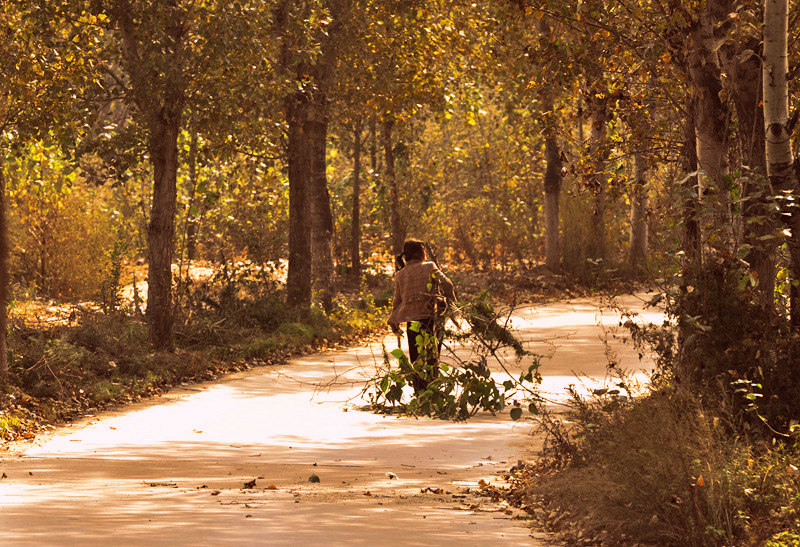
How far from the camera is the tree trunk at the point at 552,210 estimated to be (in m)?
33.6

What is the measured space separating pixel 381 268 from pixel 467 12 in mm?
7998

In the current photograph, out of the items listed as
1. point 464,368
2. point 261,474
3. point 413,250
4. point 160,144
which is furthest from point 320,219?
point 261,474

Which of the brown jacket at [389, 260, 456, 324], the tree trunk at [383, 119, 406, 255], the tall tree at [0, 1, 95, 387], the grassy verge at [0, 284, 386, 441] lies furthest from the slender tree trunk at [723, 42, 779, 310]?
the tree trunk at [383, 119, 406, 255]

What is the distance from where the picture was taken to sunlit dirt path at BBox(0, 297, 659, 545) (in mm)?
7406

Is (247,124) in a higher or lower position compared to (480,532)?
higher

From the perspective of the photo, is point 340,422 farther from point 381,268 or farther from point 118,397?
point 381,268

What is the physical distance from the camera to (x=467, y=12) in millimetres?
27609

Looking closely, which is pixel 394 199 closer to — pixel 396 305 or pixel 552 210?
pixel 552 210

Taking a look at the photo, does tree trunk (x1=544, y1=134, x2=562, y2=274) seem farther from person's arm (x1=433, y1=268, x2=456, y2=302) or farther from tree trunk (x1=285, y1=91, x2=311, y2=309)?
person's arm (x1=433, y1=268, x2=456, y2=302)

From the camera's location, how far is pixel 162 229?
1820 cm

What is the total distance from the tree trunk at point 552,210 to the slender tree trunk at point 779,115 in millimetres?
23471

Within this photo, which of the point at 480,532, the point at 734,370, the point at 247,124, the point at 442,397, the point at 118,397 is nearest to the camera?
the point at 480,532

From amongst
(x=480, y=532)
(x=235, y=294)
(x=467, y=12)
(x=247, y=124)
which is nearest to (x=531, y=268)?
(x=467, y=12)

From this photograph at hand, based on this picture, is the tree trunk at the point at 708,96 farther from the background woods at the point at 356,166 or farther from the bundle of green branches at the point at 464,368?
the bundle of green branches at the point at 464,368
